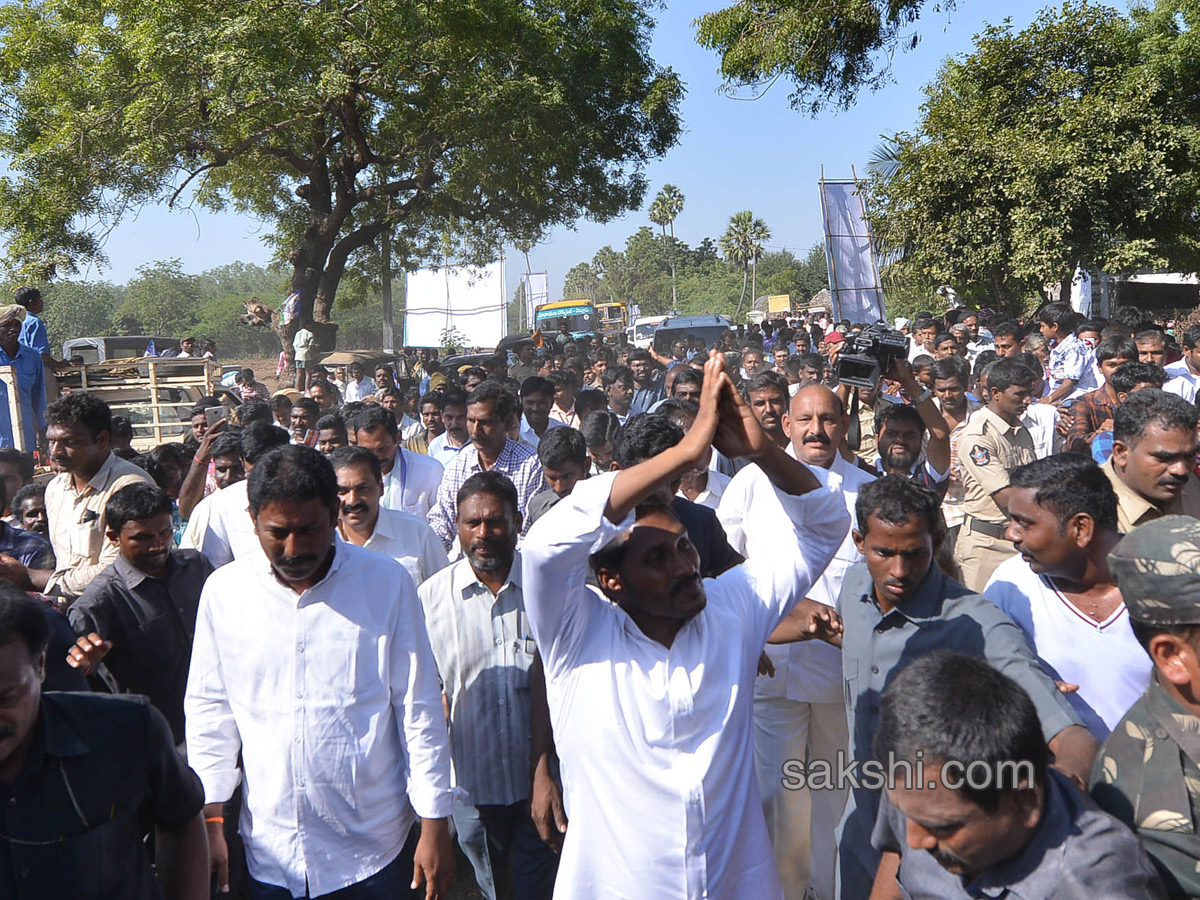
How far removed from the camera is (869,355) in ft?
14.8

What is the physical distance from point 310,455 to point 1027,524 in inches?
81.8

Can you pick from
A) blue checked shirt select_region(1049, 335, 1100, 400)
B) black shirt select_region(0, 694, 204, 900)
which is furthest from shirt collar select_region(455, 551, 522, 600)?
blue checked shirt select_region(1049, 335, 1100, 400)

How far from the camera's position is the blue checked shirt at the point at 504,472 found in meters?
5.21

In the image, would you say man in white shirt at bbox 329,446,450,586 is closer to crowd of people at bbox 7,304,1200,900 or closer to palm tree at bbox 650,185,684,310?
crowd of people at bbox 7,304,1200,900

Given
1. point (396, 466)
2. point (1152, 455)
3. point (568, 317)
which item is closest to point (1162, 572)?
point (1152, 455)

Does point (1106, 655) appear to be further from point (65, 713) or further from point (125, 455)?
point (125, 455)

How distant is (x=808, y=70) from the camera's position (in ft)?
32.7

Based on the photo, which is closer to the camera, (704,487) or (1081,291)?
(704,487)

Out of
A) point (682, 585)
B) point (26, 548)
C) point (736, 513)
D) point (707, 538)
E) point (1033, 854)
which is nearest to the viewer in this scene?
point (1033, 854)

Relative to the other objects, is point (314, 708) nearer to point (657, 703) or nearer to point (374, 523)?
point (657, 703)

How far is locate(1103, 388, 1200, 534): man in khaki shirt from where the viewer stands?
3449 mm

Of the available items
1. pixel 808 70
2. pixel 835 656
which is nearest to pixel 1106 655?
pixel 835 656

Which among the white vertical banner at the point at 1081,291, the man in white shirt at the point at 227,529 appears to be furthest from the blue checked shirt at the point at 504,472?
the white vertical banner at the point at 1081,291

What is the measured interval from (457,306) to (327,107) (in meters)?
8.81
